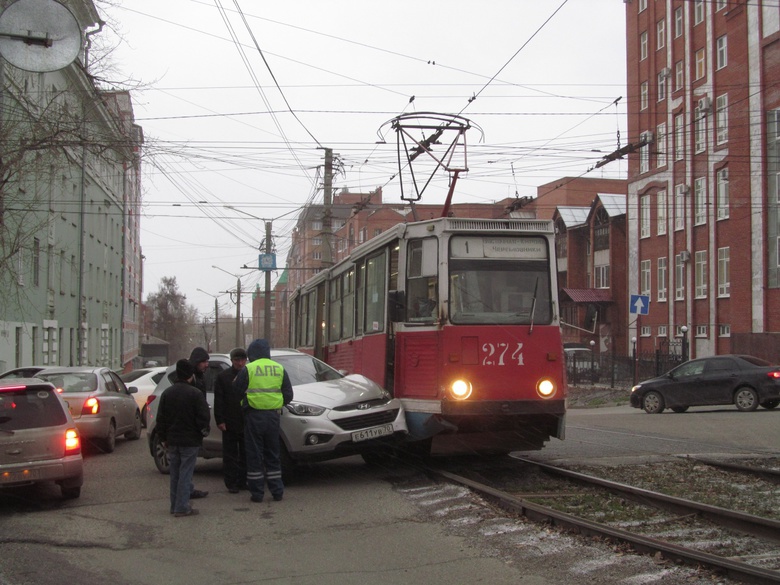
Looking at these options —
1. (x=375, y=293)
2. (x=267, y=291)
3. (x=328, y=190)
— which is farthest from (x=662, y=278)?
(x=375, y=293)

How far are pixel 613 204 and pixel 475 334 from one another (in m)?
42.9

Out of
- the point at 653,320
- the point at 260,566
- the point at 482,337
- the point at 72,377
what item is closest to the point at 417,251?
the point at 482,337

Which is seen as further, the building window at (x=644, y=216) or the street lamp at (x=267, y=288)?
the building window at (x=644, y=216)

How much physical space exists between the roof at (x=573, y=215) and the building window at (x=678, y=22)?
16.6 meters

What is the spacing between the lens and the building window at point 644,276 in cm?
4481

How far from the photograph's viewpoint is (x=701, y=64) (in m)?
39.5

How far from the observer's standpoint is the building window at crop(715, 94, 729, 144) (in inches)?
1435

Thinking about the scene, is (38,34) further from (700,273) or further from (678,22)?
(678,22)

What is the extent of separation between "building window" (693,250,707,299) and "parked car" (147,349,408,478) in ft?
104

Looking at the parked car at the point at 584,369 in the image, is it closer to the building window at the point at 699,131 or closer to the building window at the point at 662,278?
the building window at the point at 662,278

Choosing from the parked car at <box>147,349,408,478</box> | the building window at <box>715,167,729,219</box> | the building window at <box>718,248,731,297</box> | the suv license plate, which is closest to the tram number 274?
the parked car at <box>147,349,408,478</box>

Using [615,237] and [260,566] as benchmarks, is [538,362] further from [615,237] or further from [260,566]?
[615,237]

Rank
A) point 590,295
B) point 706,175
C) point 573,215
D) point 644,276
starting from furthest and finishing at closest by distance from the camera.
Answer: point 573,215
point 590,295
point 644,276
point 706,175

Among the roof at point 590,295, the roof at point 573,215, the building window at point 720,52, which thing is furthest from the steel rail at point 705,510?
the roof at point 573,215
